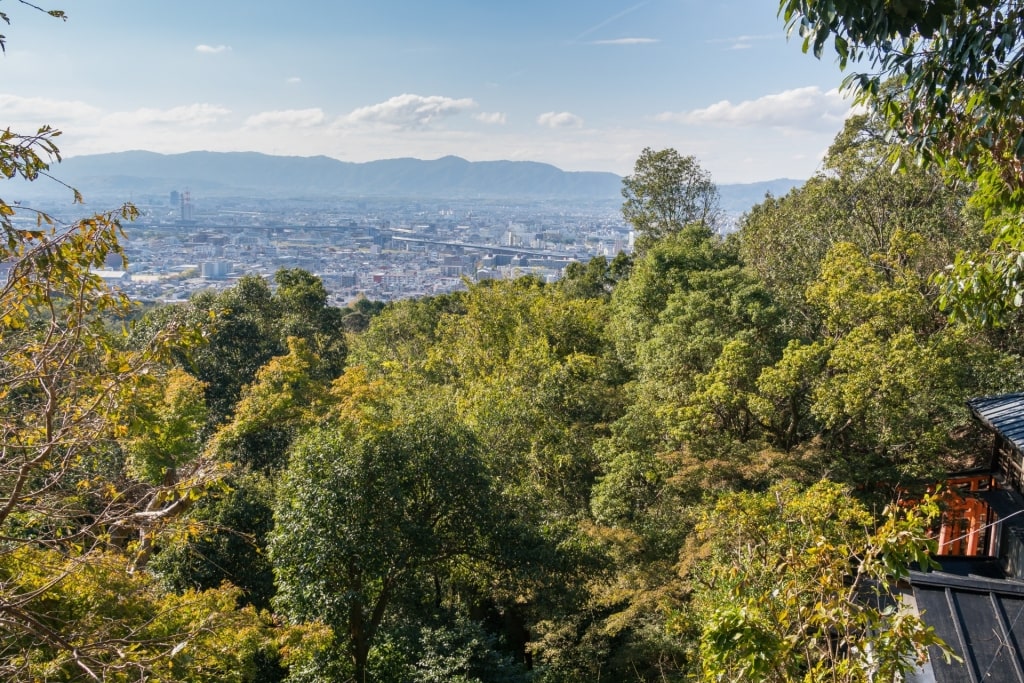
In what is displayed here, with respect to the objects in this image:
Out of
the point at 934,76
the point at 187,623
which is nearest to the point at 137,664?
the point at 187,623

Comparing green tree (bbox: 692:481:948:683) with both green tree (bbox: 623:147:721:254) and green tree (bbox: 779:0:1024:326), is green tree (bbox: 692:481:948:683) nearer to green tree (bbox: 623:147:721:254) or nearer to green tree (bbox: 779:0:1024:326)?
green tree (bbox: 779:0:1024:326)

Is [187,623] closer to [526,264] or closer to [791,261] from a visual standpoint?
[791,261]

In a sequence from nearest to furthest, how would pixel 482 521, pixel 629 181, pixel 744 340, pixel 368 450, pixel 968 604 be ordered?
pixel 968 604, pixel 368 450, pixel 482 521, pixel 744 340, pixel 629 181

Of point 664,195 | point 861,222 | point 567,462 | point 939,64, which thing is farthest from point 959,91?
point 664,195

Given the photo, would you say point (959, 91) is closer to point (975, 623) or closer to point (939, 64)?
point (939, 64)

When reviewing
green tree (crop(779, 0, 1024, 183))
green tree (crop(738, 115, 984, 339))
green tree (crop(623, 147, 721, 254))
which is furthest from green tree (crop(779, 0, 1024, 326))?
green tree (crop(623, 147, 721, 254))

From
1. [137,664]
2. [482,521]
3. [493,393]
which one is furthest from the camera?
[493,393]
